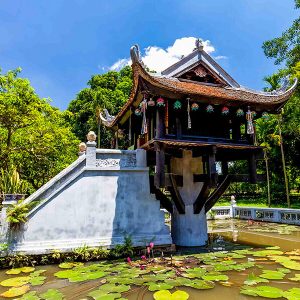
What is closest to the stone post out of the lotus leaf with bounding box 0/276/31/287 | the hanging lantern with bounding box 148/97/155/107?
the hanging lantern with bounding box 148/97/155/107

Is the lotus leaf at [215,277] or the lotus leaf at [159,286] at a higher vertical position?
the lotus leaf at [215,277]

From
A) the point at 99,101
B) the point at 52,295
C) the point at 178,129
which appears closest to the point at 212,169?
the point at 178,129

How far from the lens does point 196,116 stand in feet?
32.1

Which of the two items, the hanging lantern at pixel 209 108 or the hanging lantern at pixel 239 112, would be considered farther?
the hanging lantern at pixel 239 112

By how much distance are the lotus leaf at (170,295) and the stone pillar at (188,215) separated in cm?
436

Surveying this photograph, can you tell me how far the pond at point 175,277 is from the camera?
4.92 metres

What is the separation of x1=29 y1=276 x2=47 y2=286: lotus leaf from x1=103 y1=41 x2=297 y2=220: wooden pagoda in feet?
11.8

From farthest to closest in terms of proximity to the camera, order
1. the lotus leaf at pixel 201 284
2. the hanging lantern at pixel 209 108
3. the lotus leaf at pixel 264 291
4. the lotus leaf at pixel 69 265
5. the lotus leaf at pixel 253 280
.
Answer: the hanging lantern at pixel 209 108, the lotus leaf at pixel 69 265, the lotus leaf at pixel 253 280, the lotus leaf at pixel 201 284, the lotus leaf at pixel 264 291

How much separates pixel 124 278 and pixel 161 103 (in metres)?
4.71

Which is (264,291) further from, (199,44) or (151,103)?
(199,44)

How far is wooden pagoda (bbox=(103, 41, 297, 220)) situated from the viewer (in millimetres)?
8094

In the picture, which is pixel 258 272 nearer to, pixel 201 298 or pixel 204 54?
pixel 201 298

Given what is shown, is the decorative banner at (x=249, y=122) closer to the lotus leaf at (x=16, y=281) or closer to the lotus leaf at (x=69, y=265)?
the lotus leaf at (x=69, y=265)

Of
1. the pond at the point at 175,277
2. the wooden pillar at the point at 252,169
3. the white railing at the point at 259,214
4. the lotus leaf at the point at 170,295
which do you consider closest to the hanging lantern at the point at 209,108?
the wooden pillar at the point at 252,169
